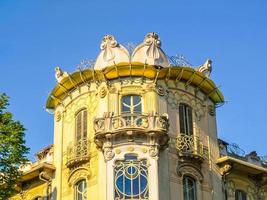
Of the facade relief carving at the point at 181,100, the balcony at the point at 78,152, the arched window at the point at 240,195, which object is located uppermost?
the facade relief carving at the point at 181,100

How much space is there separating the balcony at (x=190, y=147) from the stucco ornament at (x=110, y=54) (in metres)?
5.36

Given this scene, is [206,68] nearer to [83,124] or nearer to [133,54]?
[133,54]

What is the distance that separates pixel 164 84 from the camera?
42531 millimetres

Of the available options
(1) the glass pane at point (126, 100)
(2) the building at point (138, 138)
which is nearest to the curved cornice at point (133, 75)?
(2) the building at point (138, 138)

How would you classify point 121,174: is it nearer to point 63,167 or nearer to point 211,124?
point 63,167

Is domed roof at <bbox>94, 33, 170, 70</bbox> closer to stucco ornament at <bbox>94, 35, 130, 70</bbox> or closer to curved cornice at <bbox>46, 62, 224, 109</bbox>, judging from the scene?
stucco ornament at <bbox>94, 35, 130, 70</bbox>

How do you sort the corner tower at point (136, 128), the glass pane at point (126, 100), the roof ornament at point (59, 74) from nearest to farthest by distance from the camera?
the corner tower at point (136, 128)
the glass pane at point (126, 100)
the roof ornament at point (59, 74)

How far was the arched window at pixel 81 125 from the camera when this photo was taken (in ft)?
139

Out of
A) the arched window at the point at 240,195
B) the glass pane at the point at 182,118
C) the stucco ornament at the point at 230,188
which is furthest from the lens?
the arched window at the point at 240,195

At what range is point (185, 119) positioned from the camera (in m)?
42.6

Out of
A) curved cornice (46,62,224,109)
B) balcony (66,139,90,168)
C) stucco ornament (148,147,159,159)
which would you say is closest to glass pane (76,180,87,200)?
balcony (66,139,90,168)

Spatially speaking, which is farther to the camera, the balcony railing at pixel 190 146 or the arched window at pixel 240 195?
the arched window at pixel 240 195

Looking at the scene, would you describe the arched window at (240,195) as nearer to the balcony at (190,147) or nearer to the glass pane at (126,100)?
the balcony at (190,147)

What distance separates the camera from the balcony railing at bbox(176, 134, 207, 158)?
40844mm
